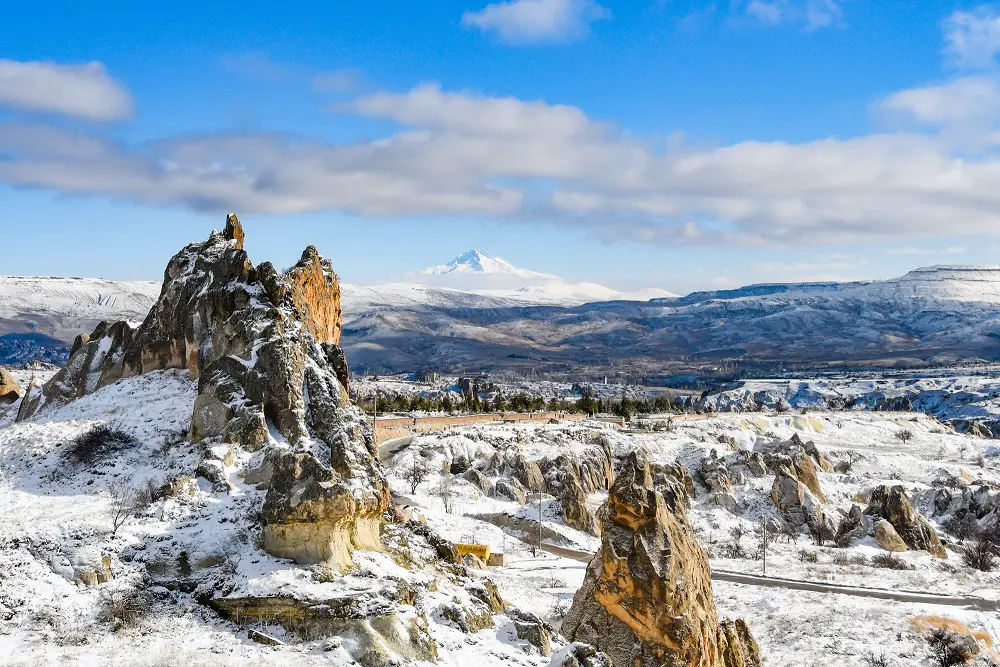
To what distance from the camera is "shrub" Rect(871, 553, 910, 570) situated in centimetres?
5634

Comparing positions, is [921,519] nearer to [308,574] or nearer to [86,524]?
[308,574]

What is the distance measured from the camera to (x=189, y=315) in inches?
1465

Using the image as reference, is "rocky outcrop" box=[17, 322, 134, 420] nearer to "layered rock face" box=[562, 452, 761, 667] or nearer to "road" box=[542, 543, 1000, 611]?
"layered rock face" box=[562, 452, 761, 667]

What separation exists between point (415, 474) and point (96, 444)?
1626 inches

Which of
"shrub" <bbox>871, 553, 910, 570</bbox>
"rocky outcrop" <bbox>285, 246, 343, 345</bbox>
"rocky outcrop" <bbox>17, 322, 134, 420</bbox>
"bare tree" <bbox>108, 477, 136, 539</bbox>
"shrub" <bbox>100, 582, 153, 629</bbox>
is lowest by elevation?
"shrub" <bbox>871, 553, 910, 570</bbox>

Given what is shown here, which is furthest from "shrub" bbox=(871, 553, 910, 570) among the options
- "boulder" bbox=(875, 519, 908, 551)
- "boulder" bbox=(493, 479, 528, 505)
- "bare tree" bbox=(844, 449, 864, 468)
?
"bare tree" bbox=(844, 449, 864, 468)

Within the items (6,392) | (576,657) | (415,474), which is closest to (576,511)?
(415,474)

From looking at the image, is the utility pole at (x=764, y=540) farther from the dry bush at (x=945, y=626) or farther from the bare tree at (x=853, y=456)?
the bare tree at (x=853, y=456)

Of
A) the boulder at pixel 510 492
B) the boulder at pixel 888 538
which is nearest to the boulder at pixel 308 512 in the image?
the boulder at pixel 510 492

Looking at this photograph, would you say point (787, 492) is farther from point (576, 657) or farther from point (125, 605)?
point (125, 605)

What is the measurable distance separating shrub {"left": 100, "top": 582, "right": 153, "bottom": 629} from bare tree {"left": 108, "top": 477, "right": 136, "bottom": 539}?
2.33 metres

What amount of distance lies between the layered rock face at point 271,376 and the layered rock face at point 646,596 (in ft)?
24.7

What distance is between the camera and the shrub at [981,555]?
185ft

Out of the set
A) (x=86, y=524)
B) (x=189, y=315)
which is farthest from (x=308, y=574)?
(x=189, y=315)
